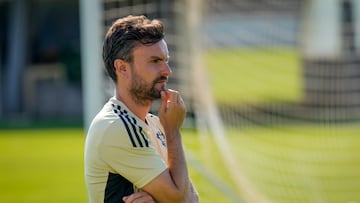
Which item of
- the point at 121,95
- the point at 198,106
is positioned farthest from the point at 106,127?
Answer: the point at 198,106

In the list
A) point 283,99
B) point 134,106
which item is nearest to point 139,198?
point 134,106

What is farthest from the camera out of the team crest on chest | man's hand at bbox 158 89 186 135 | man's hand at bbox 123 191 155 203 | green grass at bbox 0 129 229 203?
green grass at bbox 0 129 229 203

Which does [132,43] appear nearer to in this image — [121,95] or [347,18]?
[121,95]

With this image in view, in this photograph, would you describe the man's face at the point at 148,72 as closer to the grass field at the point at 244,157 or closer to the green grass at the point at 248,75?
the grass field at the point at 244,157

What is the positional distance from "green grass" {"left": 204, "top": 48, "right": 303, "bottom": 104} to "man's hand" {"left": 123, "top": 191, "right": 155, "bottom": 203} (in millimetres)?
10837

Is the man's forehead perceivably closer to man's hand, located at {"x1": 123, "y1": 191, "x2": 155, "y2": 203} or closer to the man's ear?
the man's ear

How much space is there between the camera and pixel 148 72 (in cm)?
431

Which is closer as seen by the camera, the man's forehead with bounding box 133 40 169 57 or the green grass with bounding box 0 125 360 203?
the man's forehead with bounding box 133 40 169 57

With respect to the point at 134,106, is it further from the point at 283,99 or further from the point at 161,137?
the point at 283,99

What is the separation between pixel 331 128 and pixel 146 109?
13022mm

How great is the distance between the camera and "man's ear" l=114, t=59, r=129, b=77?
4.33m

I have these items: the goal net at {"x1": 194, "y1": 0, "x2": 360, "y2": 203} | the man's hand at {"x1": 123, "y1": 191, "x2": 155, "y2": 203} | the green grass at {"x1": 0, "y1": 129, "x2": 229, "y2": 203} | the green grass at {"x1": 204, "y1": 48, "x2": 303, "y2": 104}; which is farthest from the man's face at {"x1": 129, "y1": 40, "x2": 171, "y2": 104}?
Answer: the green grass at {"x1": 204, "y1": 48, "x2": 303, "y2": 104}

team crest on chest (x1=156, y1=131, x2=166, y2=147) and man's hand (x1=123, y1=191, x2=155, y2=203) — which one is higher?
team crest on chest (x1=156, y1=131, x2=166, y2=147)

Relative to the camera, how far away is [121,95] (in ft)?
14.4
